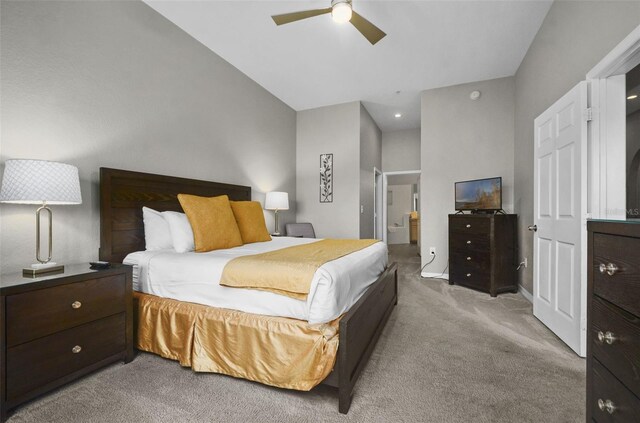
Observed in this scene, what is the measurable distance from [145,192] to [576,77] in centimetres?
376

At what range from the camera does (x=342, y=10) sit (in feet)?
7.31

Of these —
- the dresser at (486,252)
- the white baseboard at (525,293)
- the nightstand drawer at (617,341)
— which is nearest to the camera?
the nightstand drawer at (617,341)

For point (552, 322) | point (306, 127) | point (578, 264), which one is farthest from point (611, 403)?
point (306, 127)

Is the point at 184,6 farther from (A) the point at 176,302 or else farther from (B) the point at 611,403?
(B) the point at 611,403

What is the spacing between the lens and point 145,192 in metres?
2.49

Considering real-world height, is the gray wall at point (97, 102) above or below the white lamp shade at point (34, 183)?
above

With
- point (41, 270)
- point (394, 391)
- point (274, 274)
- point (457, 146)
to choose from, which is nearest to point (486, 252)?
point (457, 146)

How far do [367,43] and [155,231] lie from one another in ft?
9.85

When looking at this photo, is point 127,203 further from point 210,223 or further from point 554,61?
point 554,61

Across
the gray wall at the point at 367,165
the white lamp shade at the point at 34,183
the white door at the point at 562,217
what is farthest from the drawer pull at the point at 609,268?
the gray wall at the point at 367,165

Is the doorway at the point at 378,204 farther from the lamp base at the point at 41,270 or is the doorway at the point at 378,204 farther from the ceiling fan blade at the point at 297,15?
the lamp base at the point at 41,270

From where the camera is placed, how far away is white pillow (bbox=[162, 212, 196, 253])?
2264 mm

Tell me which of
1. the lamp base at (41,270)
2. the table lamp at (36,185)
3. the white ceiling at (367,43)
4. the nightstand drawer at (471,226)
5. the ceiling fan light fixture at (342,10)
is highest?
the white ceiling at (367,43)

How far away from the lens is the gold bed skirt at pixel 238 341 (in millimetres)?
1464
